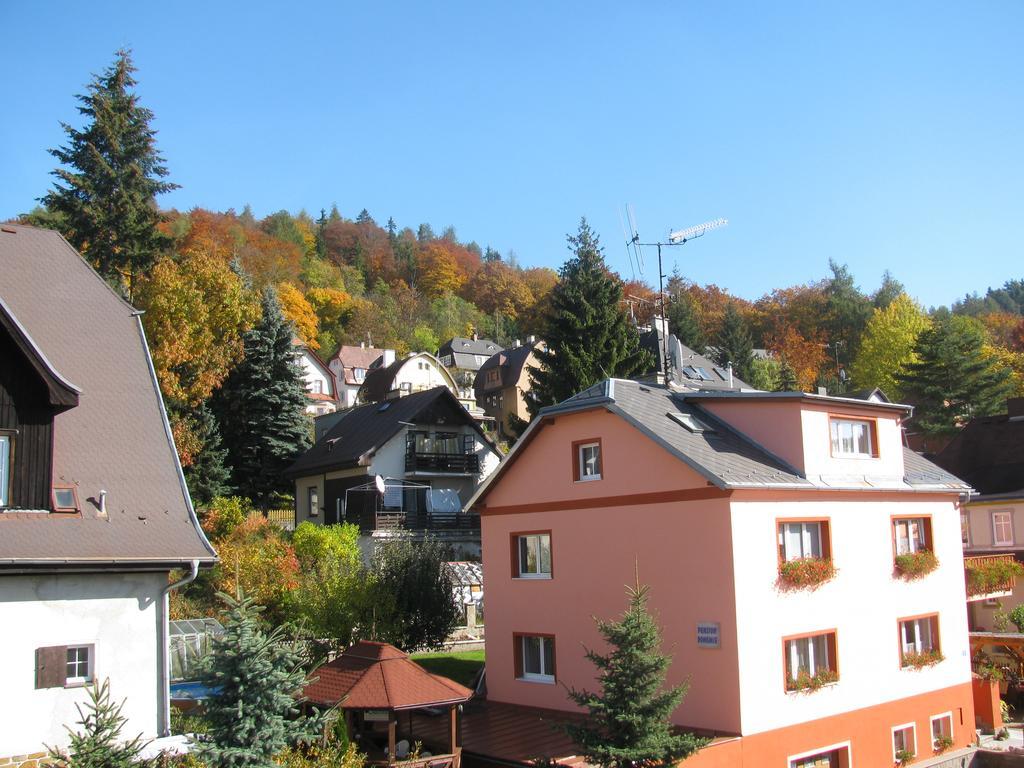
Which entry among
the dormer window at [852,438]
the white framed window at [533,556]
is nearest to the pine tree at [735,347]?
the dormer window at [852,438]

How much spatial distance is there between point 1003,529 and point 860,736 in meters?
20.3

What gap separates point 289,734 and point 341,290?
330 feet

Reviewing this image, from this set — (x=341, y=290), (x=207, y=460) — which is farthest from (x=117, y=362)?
(x=341, y=290)

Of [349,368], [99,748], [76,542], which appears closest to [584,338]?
[76,542]

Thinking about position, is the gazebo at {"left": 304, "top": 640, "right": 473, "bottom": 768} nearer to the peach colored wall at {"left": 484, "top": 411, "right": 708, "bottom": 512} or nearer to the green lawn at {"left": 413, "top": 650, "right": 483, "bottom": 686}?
the peach colored wall at {"left": 484, "top": 411, "right": 708, "bottom": 512}

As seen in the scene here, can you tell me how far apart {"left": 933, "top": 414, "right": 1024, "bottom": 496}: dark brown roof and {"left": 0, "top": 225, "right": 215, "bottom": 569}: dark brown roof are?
35.2m

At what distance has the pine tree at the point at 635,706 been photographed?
1664 cm

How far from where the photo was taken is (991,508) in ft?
130

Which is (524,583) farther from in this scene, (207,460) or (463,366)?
(463,366)

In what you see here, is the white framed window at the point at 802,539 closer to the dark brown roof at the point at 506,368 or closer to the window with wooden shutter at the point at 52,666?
the window with wooden shutter at the point at 52,666

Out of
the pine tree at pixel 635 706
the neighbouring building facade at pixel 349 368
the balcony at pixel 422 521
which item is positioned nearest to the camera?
the pine tree at pixel 635 706

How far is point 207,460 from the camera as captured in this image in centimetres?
4091

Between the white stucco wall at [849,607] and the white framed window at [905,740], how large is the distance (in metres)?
0.84

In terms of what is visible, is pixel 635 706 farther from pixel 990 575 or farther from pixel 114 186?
pixel 114 186
